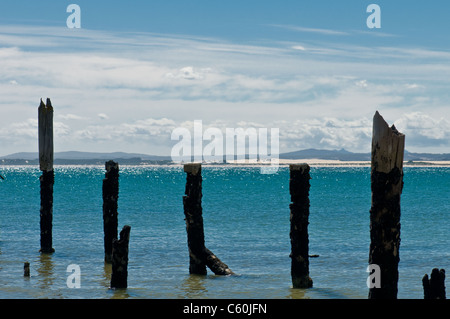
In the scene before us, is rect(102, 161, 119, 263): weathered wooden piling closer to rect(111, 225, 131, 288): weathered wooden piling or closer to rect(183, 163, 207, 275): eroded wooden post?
rect(183, 163, 207, 275): eroded wooden post

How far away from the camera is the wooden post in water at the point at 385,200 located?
41.7 feet

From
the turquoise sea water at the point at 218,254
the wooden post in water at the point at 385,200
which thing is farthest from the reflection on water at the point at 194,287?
the wooden post in water at the point at 385,200

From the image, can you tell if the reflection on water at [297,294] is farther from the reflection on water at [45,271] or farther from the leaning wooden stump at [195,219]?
the reflection on water at [45,271]

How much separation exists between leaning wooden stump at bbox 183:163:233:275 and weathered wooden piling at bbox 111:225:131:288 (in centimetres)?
242

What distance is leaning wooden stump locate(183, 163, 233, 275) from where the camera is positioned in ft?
65.9

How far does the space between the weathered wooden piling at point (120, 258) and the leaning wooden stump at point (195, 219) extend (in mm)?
2424

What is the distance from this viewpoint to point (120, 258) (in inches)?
717

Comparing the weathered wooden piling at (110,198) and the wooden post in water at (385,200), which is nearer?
the wooden post in water at (385,200)

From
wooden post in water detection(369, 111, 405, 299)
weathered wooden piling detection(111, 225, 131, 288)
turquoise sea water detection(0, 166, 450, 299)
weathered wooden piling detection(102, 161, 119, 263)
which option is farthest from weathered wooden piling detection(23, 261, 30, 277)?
wooden post in water detection(369, 111, 405, 299)

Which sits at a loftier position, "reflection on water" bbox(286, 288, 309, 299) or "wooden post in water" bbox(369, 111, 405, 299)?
"wooden post in water" bbox(369, 111, 405, 299)

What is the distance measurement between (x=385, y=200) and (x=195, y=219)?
8.13 meters

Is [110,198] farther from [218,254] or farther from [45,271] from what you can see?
[218,254]

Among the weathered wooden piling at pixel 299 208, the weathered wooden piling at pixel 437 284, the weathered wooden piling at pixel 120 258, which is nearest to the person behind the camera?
the weathered wooden piling at pixel 437 284
